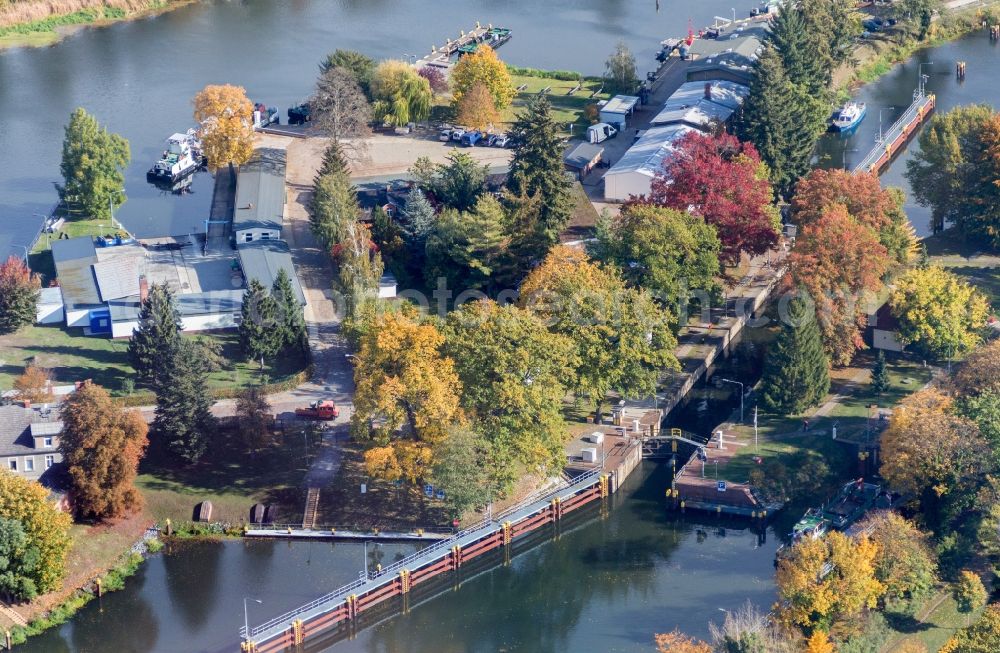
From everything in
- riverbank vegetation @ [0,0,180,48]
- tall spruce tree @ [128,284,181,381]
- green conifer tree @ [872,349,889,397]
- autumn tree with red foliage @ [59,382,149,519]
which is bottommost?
autumn tree with red foliage @ [59,382,149,519]

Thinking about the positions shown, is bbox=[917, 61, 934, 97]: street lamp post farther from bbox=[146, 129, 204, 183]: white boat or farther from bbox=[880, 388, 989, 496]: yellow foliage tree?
bbox=[880, 388, 989, 496]: yellow foliage tree

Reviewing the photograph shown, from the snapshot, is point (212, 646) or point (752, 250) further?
point (752, 250)

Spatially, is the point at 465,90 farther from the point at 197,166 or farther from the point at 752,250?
the point at 752,250

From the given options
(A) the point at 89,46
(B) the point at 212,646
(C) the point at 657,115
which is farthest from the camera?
(A) the point at 89,46

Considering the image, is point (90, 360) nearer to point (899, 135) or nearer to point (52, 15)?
point (899, 135)

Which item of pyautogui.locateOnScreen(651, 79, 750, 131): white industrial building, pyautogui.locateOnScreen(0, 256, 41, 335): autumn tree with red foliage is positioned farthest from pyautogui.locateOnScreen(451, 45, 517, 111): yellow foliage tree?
pyautogui.locateOnScreen(0, 256, 41, 335): autumn tree with red foliage

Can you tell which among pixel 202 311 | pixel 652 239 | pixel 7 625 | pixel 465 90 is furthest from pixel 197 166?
pixel 7 625

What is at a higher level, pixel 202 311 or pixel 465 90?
pixel 465 90
